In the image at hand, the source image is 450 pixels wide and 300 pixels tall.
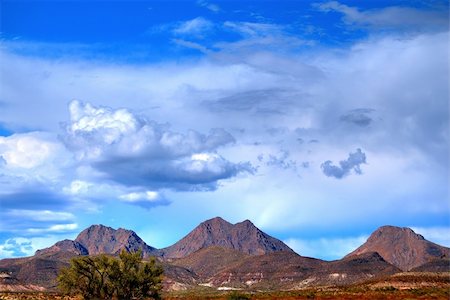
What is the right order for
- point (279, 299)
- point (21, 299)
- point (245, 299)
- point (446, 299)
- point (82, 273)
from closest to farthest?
point (82, 273) < point (446, 299) < point (245, 299) < point (279, 299) < point (21, 299)

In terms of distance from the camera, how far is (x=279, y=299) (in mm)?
151375

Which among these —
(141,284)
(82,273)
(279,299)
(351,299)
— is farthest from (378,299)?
(82,273)

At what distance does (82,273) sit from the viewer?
372 ft

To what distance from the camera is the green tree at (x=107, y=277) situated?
372 ft

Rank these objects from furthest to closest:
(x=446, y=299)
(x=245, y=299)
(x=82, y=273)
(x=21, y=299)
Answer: (x=21, y=299) < (x=245, y=299) < (x=446, y=299) < (x=82, y=273)

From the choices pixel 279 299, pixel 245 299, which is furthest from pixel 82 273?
pixel 279 299

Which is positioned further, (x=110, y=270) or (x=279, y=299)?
(x=279, y=299)

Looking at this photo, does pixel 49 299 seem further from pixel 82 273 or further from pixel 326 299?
pixel 326 299

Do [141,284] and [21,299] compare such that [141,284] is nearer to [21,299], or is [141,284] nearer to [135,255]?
[135,255]

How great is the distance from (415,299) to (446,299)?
5.71m

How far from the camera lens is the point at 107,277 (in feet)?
381

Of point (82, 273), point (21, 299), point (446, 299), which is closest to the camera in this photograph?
point (82, 273)

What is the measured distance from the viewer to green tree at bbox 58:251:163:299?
372ft

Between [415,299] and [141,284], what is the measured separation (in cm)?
5338
